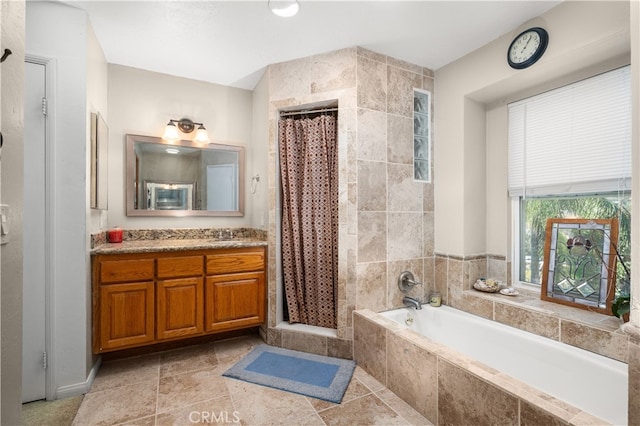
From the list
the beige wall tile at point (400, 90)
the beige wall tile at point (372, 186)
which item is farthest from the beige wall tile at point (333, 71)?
the beige wall tile at point (372, 186)

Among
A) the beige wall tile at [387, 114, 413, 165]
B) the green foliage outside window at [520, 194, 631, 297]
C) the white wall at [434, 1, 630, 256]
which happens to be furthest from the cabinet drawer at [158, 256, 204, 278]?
the green foliage outside window at [520, 194, 631, 297]

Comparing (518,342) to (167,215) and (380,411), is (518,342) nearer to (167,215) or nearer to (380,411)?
(380,411)

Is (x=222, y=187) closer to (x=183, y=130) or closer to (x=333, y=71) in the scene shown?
(x=183, y=130)

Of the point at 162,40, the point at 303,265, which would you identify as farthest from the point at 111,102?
the point at 303,265

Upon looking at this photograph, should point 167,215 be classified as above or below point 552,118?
below

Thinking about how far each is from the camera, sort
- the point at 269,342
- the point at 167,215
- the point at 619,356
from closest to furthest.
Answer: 1. the point at 619,356
2. the point at 269,342
3. the point at 167,215

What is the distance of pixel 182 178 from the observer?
297cm

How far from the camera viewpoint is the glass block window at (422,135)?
9.13 ft

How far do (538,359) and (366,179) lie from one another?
1.67 meters

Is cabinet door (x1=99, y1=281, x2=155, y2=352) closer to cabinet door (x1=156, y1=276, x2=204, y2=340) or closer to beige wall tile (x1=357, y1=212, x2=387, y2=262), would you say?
cabinet door (x1=156, y1=276, x2=204, y2=340)

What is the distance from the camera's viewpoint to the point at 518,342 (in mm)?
2072

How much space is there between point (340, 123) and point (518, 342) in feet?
6.67

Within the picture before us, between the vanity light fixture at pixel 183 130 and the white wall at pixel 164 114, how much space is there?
8cm

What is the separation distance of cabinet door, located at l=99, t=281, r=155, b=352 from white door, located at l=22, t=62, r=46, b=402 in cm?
34
